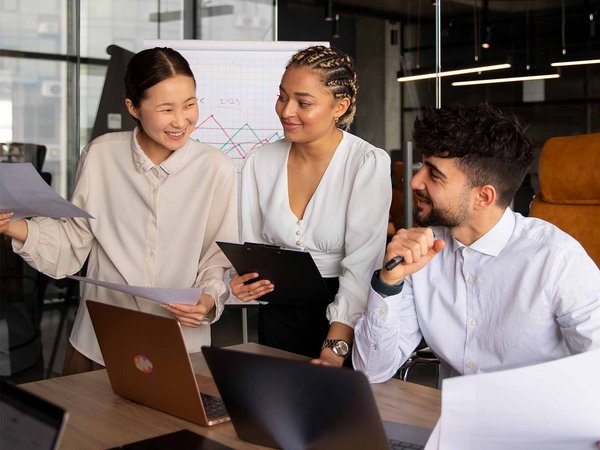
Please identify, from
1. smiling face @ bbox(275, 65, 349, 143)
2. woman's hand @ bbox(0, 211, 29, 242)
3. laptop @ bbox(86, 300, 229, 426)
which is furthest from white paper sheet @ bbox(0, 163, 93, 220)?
smiling face @ bbox(275, 65, 349, 143)

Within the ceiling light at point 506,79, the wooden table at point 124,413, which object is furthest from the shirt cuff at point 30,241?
the ceiling light at point 506,79

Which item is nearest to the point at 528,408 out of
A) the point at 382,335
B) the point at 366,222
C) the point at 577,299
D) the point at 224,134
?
the point at 577,299

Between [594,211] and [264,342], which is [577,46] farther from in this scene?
[264,342]

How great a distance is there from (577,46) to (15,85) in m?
3.39

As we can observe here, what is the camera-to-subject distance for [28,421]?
0.96m

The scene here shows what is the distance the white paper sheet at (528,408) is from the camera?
1.20m

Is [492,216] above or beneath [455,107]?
beneath

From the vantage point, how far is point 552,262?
71.3 inches

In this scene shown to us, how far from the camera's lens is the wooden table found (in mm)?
1502

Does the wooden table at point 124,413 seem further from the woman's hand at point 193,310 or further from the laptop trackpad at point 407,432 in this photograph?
the woman's hand at point 193,310

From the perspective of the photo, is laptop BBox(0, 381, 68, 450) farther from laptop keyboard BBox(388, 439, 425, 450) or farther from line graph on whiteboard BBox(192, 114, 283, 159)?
line graph on whiteboard BBox(192, 114, 283, 159)

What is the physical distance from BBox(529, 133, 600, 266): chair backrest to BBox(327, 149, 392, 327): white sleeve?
65 centimetres

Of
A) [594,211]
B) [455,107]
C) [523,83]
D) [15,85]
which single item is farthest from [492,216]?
[15,85]

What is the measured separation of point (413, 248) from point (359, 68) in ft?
12.7
